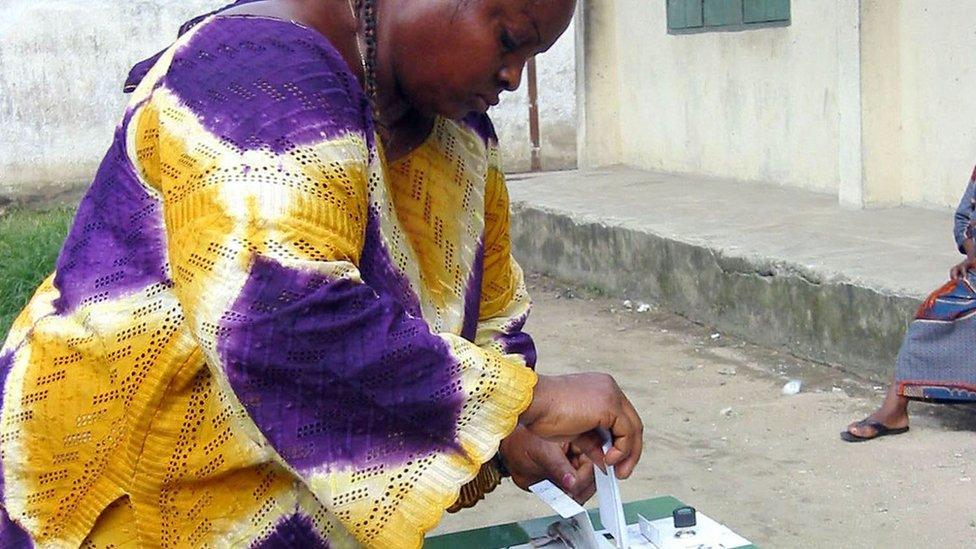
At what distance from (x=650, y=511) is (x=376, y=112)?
646mm

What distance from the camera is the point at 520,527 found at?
1749 millimetres

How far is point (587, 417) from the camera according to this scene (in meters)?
1.46

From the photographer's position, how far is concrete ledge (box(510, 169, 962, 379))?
526 cm

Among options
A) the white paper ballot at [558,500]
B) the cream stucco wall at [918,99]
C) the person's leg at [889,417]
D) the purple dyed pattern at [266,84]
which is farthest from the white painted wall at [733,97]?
the purple dyed pattern at [266,84]

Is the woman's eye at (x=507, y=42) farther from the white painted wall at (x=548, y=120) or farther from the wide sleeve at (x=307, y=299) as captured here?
the white painted wall at (x=548, y=120)

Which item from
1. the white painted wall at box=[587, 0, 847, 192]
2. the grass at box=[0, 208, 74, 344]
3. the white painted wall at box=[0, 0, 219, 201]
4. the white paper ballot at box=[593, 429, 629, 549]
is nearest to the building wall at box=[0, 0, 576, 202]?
the white painted wall at box=[0, 0, 219, 201]

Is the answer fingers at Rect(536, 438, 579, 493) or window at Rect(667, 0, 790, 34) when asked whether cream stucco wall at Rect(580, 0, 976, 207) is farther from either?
fingers at Rect(536, 438, 579, 493)

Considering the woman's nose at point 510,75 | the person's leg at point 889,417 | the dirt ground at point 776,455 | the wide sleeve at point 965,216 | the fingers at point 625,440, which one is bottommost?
the dirt ground at point 776,455

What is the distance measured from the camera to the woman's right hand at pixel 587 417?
56.1 inches

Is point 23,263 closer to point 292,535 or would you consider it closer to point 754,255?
point 754,255

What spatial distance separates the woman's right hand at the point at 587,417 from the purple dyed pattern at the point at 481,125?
1.28ft

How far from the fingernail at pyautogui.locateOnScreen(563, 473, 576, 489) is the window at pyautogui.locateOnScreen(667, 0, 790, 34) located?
6074mm

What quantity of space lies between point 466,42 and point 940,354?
354 cm

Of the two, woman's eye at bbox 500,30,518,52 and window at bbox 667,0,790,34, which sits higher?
woman's eye at bbox 500,30,518,52
